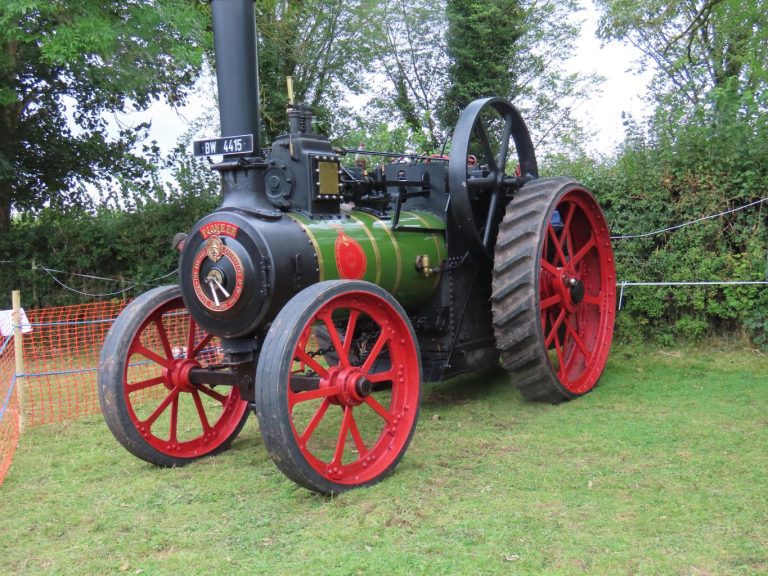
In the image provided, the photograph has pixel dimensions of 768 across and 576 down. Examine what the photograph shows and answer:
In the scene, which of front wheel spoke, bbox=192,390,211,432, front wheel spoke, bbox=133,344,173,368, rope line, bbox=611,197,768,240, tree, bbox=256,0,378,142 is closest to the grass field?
front wheel spoke, bbox=192,390,211,432

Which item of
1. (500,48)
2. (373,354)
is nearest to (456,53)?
(500,48)

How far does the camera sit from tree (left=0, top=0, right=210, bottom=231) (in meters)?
7.34

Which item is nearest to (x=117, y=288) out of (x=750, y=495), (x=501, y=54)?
(x=750, y=495)

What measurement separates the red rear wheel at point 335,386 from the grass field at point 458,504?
154mm

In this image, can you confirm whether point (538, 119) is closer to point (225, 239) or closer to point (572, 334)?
point (572, 334)

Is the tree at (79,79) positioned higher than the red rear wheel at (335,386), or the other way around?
the tree at (79,79)

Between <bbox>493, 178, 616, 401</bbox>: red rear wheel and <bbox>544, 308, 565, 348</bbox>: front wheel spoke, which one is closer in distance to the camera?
<bbox>493, 178, 616, 401</bbox>: red rear wheel

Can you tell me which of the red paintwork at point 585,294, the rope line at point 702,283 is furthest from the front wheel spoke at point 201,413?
the rope line at point 702,283

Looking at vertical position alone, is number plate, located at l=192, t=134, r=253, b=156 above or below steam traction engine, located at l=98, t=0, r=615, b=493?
above

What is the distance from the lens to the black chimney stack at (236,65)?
3803 mm

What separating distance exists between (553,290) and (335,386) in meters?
2.16

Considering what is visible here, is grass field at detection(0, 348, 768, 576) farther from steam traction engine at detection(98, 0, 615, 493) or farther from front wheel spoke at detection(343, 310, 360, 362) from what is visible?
front wheel spoke at detection(343, 310, 360, 362)

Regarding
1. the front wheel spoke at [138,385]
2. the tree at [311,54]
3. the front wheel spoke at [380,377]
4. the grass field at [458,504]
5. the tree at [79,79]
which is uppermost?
the tree at [311,54]

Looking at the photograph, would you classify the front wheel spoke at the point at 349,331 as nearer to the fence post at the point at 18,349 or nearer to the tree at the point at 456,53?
the fence post at the point at 18,349
